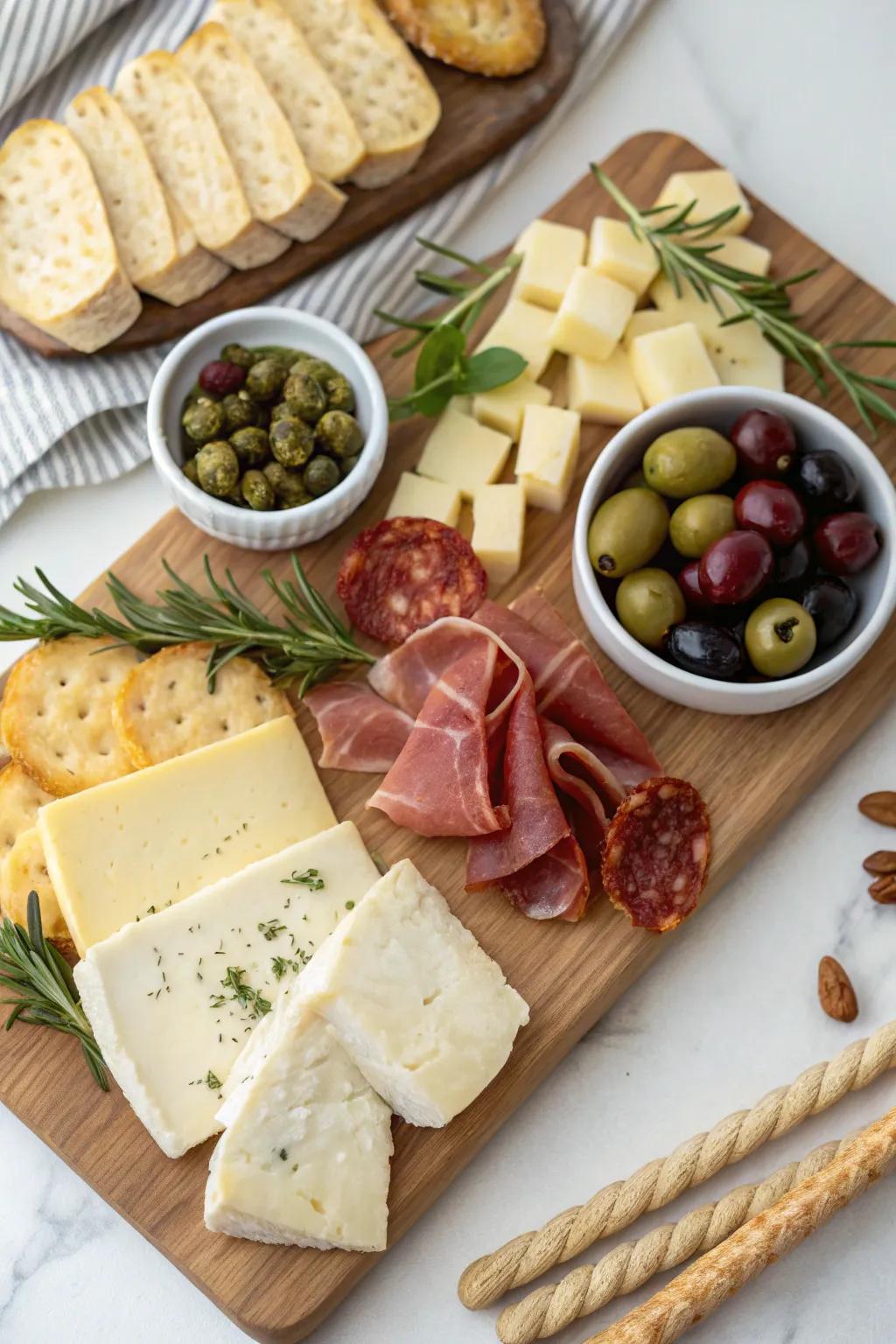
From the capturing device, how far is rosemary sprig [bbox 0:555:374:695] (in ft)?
6.63

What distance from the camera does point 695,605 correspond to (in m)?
2.02

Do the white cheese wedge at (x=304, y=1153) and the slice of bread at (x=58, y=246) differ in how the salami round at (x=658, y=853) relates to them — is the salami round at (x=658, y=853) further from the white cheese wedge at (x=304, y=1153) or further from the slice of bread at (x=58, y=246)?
the slice of bread at (x=58, y=246)

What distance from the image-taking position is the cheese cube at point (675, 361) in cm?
218

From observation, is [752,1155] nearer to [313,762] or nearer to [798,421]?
[313,762]

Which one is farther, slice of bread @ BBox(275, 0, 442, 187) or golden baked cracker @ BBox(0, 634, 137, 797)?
slice of bread @ BBox(275, 0, 442, 187)

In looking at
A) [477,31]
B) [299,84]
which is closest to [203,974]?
[299,84]

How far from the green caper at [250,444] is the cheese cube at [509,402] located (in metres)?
0.40

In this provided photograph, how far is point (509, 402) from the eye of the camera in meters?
2.23

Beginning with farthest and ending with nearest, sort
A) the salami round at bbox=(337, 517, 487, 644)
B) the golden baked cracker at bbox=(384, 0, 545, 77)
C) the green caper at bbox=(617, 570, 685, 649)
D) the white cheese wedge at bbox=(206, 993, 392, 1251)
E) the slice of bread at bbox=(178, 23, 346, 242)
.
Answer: the golden baked cracker at bbox=(384, 0, 545, 77) → the slice of bread at bbox=(178, 23, 346, 242) → the salami round at bbox=(337, 517, 487, 644) → the green caper at bbox=(617, 570, 685, 649) → the white cheese wedge at bbox=(206, 993, 392, 1251)

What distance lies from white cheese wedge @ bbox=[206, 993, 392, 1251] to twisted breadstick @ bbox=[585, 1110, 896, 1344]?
0.39 m

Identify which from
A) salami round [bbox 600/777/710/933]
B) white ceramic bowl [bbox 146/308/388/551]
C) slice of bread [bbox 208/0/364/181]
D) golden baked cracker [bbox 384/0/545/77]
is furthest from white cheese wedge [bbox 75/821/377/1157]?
golden baked cracker [bbox 384/0/545/77]

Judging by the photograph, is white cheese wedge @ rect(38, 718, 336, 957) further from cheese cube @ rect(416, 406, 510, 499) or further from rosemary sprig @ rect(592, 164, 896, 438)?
rosemary sprig @ rect(592, 164, 896, 438)

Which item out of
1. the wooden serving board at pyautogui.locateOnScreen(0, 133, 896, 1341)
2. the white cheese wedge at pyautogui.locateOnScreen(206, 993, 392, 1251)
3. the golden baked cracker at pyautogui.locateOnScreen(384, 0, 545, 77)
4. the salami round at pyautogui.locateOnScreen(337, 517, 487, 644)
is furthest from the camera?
the golden baked cracker at pyautogui.locateOnScreen(384, 0, 545, 77)

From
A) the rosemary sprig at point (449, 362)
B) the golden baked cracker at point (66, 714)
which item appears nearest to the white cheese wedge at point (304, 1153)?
the golden baked cracker at point (66, 714)
